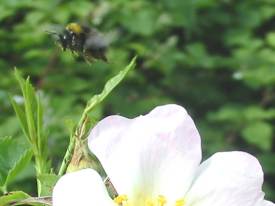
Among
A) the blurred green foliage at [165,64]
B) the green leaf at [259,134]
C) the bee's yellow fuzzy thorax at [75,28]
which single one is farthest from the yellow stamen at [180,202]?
the green leaf at [259,134]

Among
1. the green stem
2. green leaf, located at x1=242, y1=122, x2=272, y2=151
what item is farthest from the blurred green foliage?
the green stem

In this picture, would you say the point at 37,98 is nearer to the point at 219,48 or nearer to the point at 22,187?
the point at 22,187

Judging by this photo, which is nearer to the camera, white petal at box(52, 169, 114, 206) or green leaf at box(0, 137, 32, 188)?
white petal at box(52, 169, 114, 206)

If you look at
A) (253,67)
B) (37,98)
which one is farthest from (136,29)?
(37,98)

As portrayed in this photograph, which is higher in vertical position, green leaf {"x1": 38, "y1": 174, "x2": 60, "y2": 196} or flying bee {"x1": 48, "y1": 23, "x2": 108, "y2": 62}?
green leaf {"x1": 38, "y1": 174, "x2": 60, "y2": 196}

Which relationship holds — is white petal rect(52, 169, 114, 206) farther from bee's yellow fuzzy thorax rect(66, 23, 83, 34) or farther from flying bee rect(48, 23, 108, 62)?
bee's yellow fuzzy thorax rect(66, 23, 83, 34)

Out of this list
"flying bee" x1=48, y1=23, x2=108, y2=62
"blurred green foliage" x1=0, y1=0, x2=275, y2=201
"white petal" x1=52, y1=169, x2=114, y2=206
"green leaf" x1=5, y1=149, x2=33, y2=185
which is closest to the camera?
"white petal" x1=52, y1=169, x2=114, y2=206

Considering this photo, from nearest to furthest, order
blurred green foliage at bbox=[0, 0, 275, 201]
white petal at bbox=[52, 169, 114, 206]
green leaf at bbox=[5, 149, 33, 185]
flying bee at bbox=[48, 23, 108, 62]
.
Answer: white petal at bbox=[52, 169, 114, 206], green leaf at bbox=[5, 149, 33, 185], flying bee at bbox=[48, 23, 108, 62], blurred green foliage at bbox=[0, 0, 275, 201]
